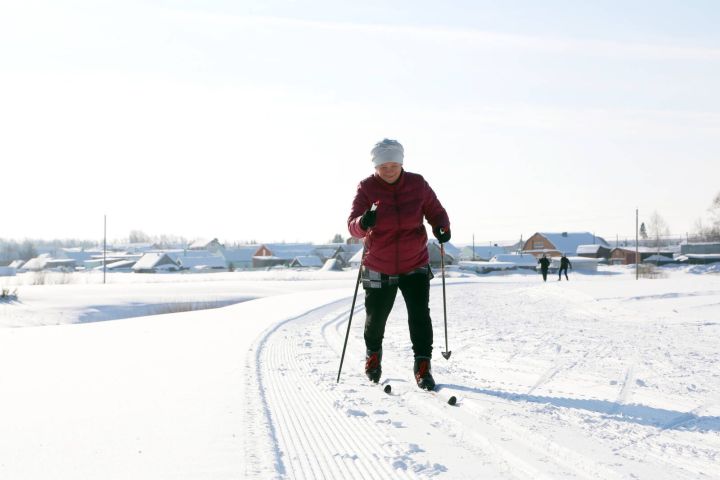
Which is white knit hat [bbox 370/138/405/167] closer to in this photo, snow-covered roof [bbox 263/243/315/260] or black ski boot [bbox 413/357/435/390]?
black ski boot [bbox 413/357/435/390]

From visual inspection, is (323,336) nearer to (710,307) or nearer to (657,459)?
(657,459)

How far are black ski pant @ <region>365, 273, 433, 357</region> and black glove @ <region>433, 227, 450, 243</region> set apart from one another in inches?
12.3

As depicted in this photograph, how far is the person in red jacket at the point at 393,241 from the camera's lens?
484 cm

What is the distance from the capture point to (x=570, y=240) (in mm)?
92188

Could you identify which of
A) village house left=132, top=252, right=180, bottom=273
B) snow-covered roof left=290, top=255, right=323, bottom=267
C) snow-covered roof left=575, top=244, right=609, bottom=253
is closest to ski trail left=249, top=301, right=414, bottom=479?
village house left=132, top=252, right=180, bottom=273

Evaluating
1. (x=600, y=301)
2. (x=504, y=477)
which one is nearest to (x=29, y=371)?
(x=504, y=477)

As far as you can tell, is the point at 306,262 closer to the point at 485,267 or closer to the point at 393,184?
the point at 485,267

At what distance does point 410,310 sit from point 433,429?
5.39ft

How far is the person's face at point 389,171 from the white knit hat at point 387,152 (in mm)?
30

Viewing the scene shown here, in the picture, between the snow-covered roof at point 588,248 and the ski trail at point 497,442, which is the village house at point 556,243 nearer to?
the snow-covered roof at point 588,248

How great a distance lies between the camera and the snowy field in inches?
107

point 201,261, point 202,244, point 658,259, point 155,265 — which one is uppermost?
point 202,244

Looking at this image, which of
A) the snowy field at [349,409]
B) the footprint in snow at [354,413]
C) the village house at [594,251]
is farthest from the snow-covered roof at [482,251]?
the footprint in snow at [354,413]

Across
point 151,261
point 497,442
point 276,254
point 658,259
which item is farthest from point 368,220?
point 276,254
